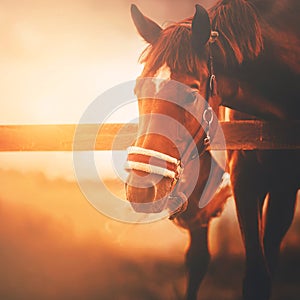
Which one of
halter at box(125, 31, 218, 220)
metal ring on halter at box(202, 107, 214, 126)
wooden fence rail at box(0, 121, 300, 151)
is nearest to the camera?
halter at box(125, 31, 218, 220)

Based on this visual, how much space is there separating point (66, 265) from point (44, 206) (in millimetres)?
263

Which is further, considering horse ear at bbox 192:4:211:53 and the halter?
horse ear at bbox 192:4:211:53

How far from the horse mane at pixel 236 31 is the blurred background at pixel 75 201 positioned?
0.43ft

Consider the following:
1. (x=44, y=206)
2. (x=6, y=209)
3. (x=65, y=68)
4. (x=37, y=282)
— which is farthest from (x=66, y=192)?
(x=65, y=68)

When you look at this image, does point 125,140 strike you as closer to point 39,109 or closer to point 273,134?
point 39,109

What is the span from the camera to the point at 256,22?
1.88 m

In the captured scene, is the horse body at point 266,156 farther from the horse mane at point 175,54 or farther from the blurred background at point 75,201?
the horse mane at point 175,54

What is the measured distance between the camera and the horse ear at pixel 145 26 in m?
1.89

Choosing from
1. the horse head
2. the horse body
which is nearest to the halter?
the horse head

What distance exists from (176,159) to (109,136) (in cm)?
36

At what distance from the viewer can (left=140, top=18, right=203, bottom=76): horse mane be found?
174 cm

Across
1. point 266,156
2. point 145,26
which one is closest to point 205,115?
point 266,156

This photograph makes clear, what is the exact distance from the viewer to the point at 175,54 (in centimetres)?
174

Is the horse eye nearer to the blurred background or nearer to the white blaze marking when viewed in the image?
the white blaze marking
